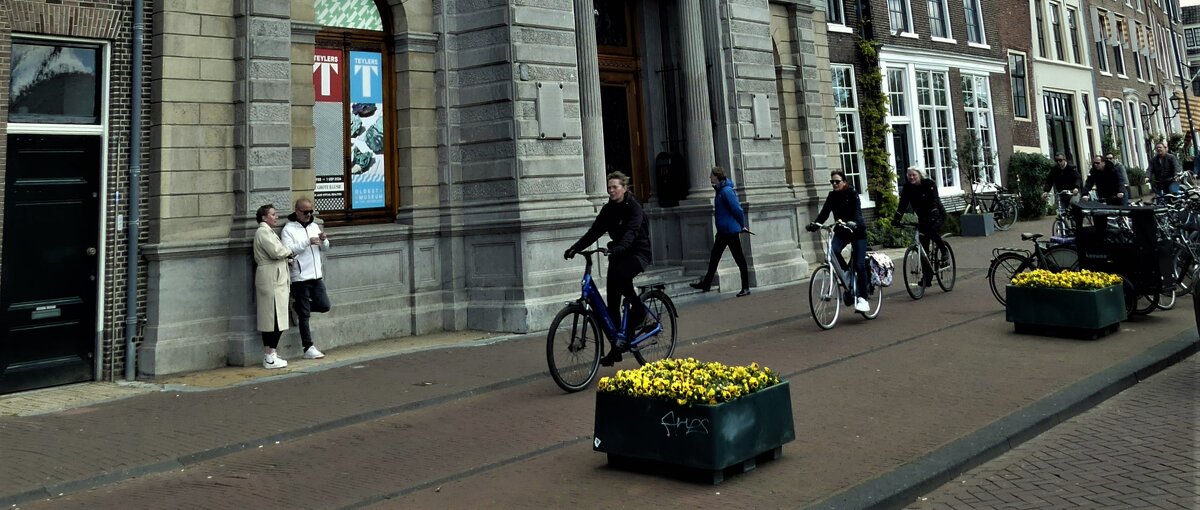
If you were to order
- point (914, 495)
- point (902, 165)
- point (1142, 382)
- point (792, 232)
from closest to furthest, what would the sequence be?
point (914, 495), point (1142, 382), point (792, 232), point (902, 165)

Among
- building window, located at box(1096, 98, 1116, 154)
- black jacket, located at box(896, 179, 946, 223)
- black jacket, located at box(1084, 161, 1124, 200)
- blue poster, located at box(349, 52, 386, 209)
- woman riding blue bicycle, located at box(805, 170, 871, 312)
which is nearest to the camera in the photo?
woman riding blue bicycle, located at box(805, 170, 871, 312)

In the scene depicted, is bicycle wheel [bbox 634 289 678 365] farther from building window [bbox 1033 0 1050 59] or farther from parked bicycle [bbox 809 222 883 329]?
building window [bbox 1033 0 1050 59]

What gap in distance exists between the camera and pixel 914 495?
493 cm

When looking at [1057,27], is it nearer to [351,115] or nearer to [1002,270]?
[1002,270]

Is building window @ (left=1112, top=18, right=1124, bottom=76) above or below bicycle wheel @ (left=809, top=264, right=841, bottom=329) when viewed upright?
above

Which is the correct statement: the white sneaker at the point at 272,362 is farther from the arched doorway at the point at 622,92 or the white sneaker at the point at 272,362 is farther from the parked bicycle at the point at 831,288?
the arched doorway at the point at 622,92

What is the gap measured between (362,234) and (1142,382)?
8935mm

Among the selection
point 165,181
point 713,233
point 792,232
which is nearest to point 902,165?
point 792,232

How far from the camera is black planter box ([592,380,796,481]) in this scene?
5.07 m

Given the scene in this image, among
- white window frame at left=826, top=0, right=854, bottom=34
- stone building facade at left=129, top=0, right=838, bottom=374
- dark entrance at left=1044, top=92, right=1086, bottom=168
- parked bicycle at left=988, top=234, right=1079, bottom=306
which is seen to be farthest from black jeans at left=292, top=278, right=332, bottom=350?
dark entrance at left=1044, top=92, right=1086, bottom=168

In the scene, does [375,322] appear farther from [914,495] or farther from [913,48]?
[913,48]

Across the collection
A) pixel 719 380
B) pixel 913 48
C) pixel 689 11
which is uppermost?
pixel 913 48

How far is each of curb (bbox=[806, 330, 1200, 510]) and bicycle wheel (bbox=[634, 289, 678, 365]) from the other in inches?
135

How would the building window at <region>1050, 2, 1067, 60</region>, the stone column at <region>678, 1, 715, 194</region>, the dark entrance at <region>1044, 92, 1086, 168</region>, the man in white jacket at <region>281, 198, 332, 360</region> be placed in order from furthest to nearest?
the building window at <region>1050, 2, 1067, 60</region>, the dark entrance at <region>1044, 92, 1086, 168</region>, the stone column at <region>678, 1, 715, 194</region>, the man in white jacket at <region>281, 198, 332, 360</region>
